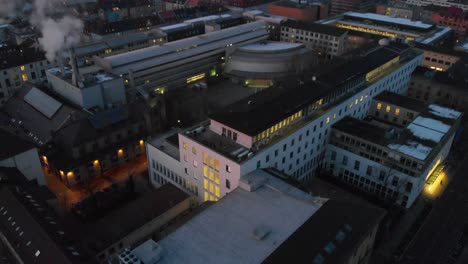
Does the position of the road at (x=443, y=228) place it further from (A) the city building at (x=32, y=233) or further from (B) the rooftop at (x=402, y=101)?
(A) the city building at (x=32, y=233)

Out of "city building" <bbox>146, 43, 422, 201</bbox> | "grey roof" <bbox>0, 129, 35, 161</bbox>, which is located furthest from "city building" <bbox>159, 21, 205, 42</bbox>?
"grey roof" <bbox>0, 129, 35, 161</bbox>

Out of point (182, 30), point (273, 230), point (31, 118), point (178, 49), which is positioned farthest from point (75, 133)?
point (182, 30)

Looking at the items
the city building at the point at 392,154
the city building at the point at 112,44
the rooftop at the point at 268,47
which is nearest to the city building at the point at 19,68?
the city building at the point at 112,44

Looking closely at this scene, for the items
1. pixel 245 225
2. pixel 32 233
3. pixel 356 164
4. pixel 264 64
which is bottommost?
pixel 356 164

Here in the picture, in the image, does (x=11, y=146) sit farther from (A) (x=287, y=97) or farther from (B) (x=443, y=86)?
(B) (x=443, y=86)

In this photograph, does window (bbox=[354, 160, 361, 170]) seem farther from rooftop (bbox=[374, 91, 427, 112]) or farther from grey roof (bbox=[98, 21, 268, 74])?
grey roof (bbox=[98, 21, 268, 74])

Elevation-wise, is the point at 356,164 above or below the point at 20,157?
below

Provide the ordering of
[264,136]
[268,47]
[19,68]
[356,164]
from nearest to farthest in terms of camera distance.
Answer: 1. [264,136]
2. [356,164]
3. [19,68]
4. [268,47]
